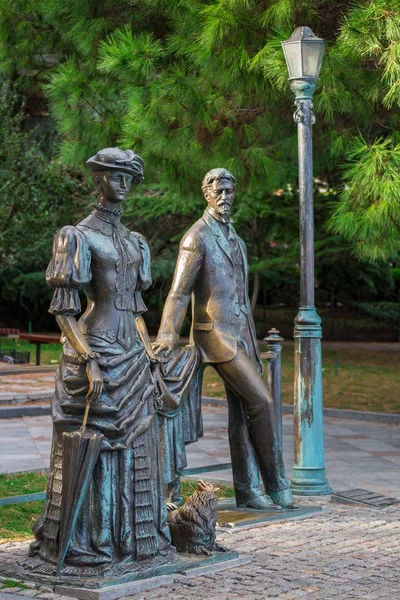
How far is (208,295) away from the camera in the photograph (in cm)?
755

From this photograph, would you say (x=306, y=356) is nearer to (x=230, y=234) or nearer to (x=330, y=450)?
(x=230, y=234)

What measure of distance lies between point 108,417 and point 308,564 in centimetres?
146

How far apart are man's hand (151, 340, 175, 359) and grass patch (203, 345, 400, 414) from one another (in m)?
8.01

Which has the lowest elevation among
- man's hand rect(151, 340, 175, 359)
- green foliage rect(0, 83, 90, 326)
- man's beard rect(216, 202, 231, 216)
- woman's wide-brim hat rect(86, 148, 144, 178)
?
man's hand rect(151, 340, 175, 359)

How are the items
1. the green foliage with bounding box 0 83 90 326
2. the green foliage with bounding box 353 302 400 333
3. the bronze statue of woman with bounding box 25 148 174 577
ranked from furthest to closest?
1. the green foliage with bounding box 353 302 400 333
2. the green foliage with bounding box 0 83 90 326
3. the bronze statue of woman with bounding box 25 148 174 577

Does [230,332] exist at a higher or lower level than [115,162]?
lower

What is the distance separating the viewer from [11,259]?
2433 centimetres

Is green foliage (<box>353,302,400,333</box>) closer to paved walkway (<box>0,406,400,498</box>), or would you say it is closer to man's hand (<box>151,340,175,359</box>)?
paved walkway (<box>0,406,400,498</box>)

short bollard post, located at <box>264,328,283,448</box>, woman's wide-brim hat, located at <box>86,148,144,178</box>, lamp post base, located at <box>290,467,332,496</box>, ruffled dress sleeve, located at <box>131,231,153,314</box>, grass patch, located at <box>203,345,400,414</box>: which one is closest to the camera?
woman's wide-brim hat, located at <box>86,148,144,178</box>

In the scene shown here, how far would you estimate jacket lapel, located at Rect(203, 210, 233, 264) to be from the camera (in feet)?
25.0

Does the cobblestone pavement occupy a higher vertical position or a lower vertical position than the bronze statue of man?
lower

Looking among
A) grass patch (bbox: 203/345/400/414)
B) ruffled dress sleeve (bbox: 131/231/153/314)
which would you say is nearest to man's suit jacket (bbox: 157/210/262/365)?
ruffled dress sleeve (bbox: 131/231/153/314)

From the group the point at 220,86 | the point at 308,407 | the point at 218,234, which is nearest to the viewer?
the point at 218,234

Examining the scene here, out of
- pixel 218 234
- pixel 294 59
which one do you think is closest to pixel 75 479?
pixel 218 234
